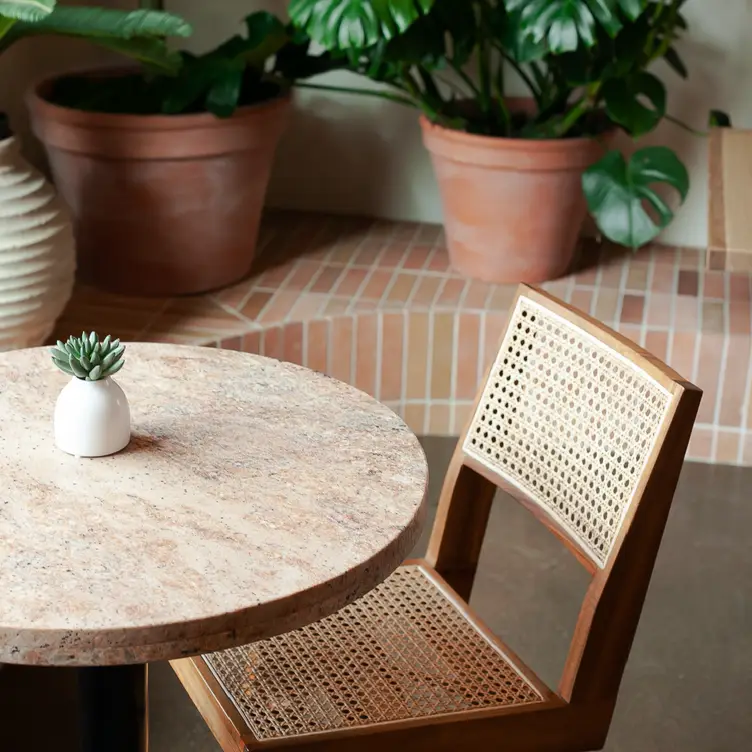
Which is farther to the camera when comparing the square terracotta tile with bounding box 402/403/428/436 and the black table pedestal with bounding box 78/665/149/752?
the square terracotta tile with bounding box 402/403/428/436

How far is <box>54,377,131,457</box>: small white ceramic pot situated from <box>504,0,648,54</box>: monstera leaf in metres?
1.53

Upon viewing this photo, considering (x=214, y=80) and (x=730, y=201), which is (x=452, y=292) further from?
(x=730, y=201)

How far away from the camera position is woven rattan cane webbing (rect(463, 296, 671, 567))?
1.38 meters

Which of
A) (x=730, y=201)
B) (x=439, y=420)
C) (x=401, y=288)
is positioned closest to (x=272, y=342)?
(x=401, y=288)

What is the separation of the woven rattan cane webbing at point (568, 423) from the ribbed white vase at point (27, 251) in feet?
3.76

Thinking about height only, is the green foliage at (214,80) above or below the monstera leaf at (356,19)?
below

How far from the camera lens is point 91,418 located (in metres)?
1.26

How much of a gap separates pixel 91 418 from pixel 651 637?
135 cm

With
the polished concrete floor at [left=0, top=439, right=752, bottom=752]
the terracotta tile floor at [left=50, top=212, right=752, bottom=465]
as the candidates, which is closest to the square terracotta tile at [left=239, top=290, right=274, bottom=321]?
the terracotta tile floor at [left=50, top=212, right=752, bottom=465]

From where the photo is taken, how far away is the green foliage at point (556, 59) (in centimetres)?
246

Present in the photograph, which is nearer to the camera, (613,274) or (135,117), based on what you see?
(135,117)

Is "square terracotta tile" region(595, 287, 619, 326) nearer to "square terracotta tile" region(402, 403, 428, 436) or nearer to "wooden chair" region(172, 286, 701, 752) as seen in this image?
"square terracotta tile" region(402, 403, 428, 436)

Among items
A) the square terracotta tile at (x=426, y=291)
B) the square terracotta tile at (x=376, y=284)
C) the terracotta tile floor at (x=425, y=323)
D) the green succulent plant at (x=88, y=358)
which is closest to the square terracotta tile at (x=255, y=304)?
the terracotta tile floor at (x=425, y=323)

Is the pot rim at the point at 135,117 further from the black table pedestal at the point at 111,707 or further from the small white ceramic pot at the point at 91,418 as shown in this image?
the black table pedestal at the point at 111,707
